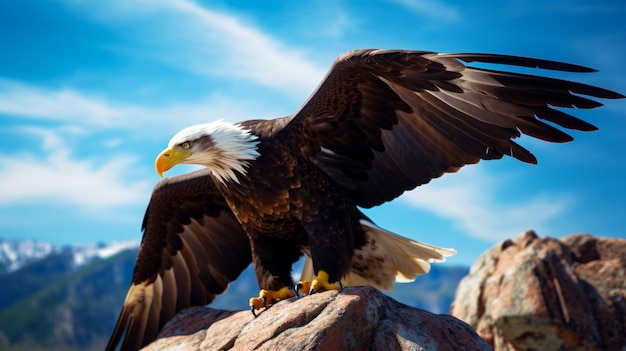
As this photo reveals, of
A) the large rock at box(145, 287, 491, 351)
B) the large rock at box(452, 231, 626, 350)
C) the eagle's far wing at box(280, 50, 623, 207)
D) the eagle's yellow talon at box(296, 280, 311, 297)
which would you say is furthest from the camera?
the large rock at box(452, 231, 626, 350)

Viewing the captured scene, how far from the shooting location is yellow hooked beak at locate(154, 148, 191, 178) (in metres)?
5.71

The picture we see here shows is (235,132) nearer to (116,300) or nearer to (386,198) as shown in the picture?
(386,198)

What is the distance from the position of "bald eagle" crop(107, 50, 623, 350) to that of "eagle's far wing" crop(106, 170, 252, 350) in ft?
1.56

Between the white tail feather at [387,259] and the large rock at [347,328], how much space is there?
1186 millimetres

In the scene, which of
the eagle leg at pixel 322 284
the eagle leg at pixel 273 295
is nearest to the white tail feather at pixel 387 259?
the eagle leg at pixel 273 295

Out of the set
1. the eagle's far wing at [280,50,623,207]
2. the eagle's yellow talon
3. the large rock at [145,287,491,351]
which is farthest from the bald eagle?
the large rock at [145,287,491,351]

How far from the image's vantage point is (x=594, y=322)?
776 cm

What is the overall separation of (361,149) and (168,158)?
5.51ft

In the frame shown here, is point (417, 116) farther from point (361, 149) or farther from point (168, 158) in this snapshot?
point (168, 158)

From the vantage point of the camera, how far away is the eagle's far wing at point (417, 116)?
4.98m

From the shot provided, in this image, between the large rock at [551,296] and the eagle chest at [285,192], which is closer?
the eagle chest at [285,192]

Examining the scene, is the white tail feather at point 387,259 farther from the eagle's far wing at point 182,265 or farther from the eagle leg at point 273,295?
the eagle's far wing at point 182,265

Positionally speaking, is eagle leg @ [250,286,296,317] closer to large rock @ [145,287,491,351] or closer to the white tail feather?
large rock @ [145,287,491,351]

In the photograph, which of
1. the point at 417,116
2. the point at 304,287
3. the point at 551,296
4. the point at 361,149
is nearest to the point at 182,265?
the point at 304,287
